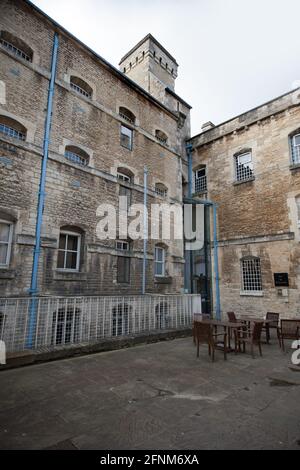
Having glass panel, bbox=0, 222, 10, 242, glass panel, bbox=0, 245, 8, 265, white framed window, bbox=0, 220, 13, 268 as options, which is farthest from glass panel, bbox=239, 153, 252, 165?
glass panel, bbox=0, 245, 8, 265

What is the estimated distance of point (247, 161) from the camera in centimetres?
1319

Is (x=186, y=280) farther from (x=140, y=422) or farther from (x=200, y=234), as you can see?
(x=140, y=422)

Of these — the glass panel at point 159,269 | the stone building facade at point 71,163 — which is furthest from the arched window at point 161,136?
the glass panel at point 159,269

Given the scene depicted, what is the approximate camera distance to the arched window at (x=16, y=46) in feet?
26.6

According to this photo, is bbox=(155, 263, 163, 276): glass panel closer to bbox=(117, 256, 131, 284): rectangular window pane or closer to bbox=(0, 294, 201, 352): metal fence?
bbox=(117, 256, 131, 284): rectangular window pane

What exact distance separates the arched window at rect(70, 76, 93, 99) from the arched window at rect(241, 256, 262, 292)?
10.1m

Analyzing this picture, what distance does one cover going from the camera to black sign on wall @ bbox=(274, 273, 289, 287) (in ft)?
35.4

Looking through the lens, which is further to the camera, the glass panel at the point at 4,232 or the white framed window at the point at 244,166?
the white framed window at the point at 244,166

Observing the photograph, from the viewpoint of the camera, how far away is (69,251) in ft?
28.3

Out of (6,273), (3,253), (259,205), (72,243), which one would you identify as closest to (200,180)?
(259,205)

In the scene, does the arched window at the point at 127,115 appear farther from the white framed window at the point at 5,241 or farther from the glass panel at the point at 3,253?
the glass panel at the point at 3,253

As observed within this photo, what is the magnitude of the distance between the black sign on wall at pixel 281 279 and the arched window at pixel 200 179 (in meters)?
6.22

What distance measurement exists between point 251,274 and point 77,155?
9368mm

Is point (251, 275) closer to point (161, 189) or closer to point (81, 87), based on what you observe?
point (161, 189)
